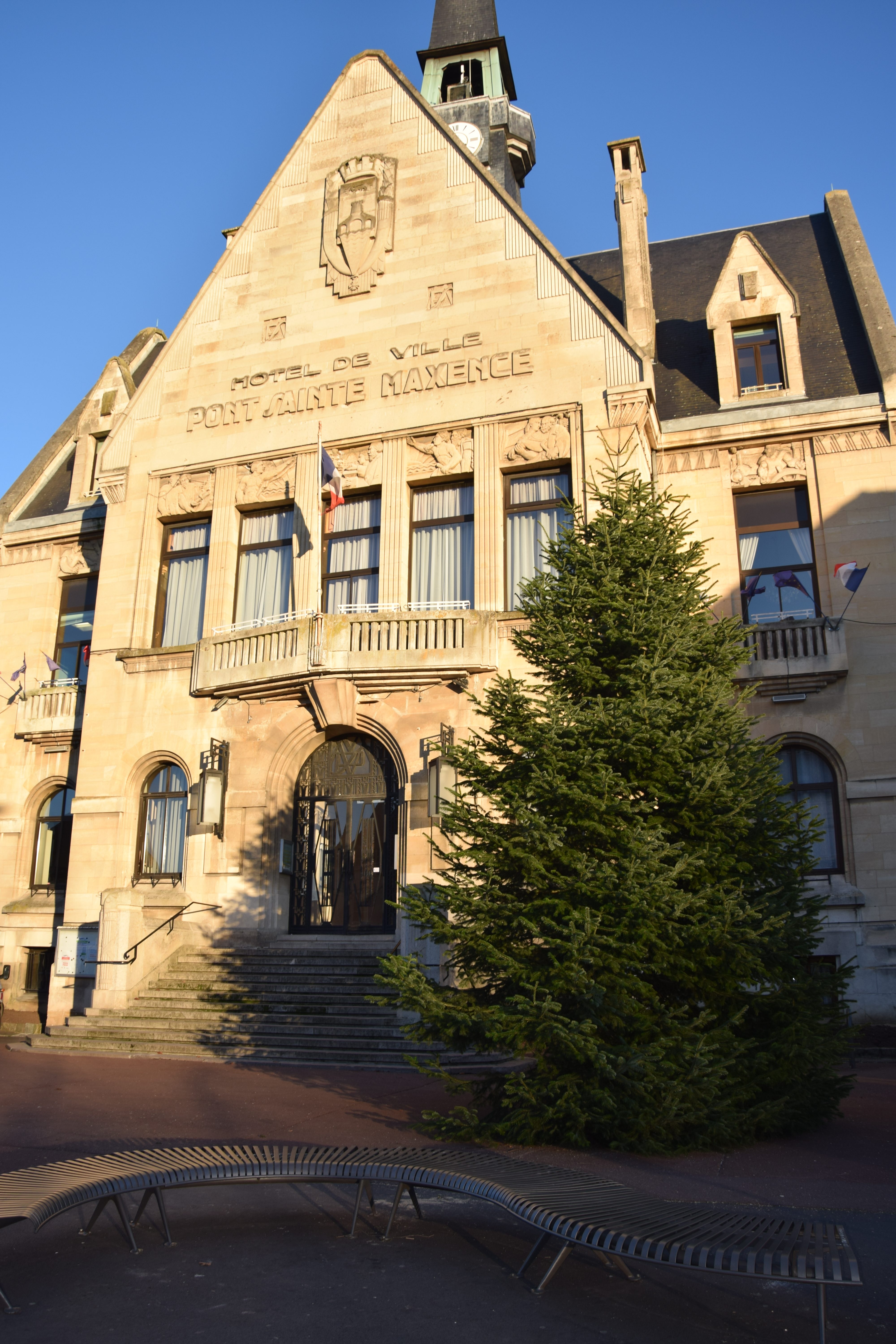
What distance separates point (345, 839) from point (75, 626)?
33.9 feet

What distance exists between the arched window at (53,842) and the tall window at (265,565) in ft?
22.0

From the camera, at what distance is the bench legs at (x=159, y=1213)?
6.36 m

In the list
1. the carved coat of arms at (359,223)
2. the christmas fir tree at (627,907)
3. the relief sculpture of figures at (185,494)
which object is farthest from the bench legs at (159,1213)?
the carved coat of arms at (359,223)

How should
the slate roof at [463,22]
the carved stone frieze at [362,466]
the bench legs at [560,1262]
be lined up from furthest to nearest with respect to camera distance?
the slate roof at [463,22]
the carved stone frieze at [362,466]
the bench legs at [560,1262]

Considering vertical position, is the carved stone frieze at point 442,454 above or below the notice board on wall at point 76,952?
above

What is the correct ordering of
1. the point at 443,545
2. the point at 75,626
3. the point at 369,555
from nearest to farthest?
the point at 443,545 → the point at 369,555 → the point at 75,626

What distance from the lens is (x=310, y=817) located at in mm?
19438

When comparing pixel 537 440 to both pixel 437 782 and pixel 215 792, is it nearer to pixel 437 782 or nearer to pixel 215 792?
pixel 437 782

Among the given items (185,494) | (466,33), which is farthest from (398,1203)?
(466,33)

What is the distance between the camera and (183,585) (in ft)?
71.9

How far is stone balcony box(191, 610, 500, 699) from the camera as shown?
17.7 m

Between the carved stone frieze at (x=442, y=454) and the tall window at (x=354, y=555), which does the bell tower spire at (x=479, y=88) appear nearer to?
the carved stone frieze at (x=442, y=454)

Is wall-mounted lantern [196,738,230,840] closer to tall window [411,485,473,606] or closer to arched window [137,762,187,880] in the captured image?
arched window [137,762,187,880]

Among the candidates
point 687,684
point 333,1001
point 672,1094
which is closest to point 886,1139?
point 672,1094
